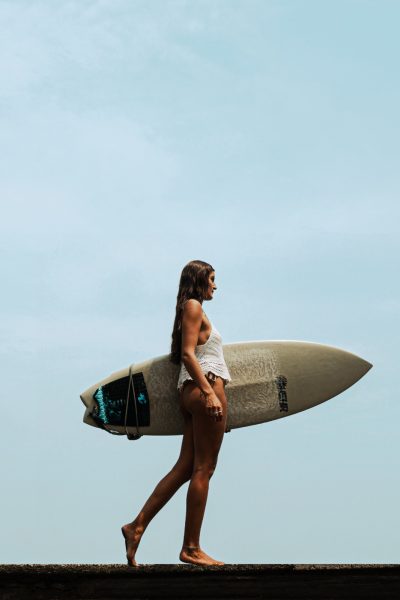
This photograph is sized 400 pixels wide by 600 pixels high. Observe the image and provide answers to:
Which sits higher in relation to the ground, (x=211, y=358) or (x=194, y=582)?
(x=211, y=358)

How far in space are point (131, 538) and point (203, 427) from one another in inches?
28.9

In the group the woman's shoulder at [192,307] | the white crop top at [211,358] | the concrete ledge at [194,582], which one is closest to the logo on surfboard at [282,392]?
the white crop top at [211,358]

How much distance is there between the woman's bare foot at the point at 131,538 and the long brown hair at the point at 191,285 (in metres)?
1.11

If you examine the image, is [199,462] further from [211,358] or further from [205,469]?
[211,358]

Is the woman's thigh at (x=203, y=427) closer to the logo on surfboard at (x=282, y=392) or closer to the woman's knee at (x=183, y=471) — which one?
the woman's knee at (x=183, y=471)

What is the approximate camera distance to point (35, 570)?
452 cm

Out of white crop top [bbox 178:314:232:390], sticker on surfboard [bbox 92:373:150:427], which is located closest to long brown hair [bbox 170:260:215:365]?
white crop top [bbox 178:314:232:390]

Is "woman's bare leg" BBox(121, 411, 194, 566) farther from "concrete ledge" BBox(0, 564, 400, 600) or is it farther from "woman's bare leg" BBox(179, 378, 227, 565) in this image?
"concrete ledge" BBox(0, 564, 400, 600)

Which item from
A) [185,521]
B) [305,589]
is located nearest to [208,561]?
[185,521]

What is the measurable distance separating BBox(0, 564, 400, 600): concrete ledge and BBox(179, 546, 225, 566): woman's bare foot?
32 centimetres

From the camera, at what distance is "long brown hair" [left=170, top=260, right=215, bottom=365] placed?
519cm

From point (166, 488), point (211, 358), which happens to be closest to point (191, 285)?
point (211, 358)

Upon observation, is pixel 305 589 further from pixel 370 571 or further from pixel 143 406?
pixel 143 406

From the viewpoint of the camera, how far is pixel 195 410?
16.5ft
